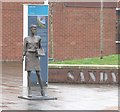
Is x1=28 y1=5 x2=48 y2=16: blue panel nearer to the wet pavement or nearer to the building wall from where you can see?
the wet pavement

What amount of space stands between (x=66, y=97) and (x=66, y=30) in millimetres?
17698

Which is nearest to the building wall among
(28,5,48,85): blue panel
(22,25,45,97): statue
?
(28,5,48,85): blue panel

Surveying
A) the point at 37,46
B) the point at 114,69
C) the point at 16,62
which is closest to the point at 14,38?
the point at 16,62

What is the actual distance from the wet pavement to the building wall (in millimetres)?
12686

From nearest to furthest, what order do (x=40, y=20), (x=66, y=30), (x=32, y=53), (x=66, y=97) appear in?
(x=32, y=53)
(x=66, y=97)
(x=40, y=20)
(x=66, y=30)

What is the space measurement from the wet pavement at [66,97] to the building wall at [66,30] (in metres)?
12.7

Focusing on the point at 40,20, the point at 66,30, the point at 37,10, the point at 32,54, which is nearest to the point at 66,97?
the point at 32,54

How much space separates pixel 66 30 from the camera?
32.1 meters

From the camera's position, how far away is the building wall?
1259 inches

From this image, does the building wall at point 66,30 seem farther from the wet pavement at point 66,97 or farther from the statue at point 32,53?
the statue at point 32,53

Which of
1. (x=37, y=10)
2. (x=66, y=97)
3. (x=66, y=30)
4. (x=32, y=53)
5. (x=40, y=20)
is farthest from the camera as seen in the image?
(x=66, y=30)

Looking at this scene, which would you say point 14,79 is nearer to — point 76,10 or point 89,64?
point 89,64

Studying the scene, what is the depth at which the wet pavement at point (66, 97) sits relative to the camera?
12633mm

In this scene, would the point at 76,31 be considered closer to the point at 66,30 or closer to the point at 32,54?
the point at 66,30
